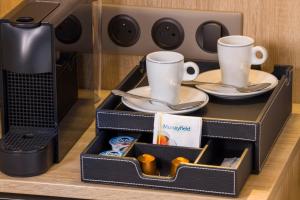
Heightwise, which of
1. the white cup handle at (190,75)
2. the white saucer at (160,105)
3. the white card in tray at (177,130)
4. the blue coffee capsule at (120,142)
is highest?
the white cup handle at (190,75)

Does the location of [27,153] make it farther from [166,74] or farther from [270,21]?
[270,21]

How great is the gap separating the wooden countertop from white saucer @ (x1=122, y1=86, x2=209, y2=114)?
0.14 m

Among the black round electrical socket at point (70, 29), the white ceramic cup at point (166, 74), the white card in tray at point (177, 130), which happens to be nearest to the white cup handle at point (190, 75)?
the white ceramic cup at point (166, 74)

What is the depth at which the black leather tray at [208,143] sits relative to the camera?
1.58 metres

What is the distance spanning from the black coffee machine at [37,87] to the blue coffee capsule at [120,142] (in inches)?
3.7

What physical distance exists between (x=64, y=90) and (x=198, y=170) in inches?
13.3

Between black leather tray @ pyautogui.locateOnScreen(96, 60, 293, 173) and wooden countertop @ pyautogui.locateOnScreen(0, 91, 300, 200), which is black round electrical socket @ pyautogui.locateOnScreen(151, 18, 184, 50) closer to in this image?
black leather tray @ pyautogui.locateOnScreen(96, 60, 293, 173)

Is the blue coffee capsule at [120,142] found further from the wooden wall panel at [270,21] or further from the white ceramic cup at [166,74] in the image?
the wooden wall panel at [270,21]

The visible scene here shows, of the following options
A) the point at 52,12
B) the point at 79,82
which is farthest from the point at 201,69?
the point at 52,12

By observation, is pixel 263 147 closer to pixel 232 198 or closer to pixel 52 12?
pixel 232 198

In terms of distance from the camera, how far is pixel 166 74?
1.70 metres

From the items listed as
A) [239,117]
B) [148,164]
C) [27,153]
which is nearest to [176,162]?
[148,164]

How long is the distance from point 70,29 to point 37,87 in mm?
232

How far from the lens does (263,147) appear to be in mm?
1677
